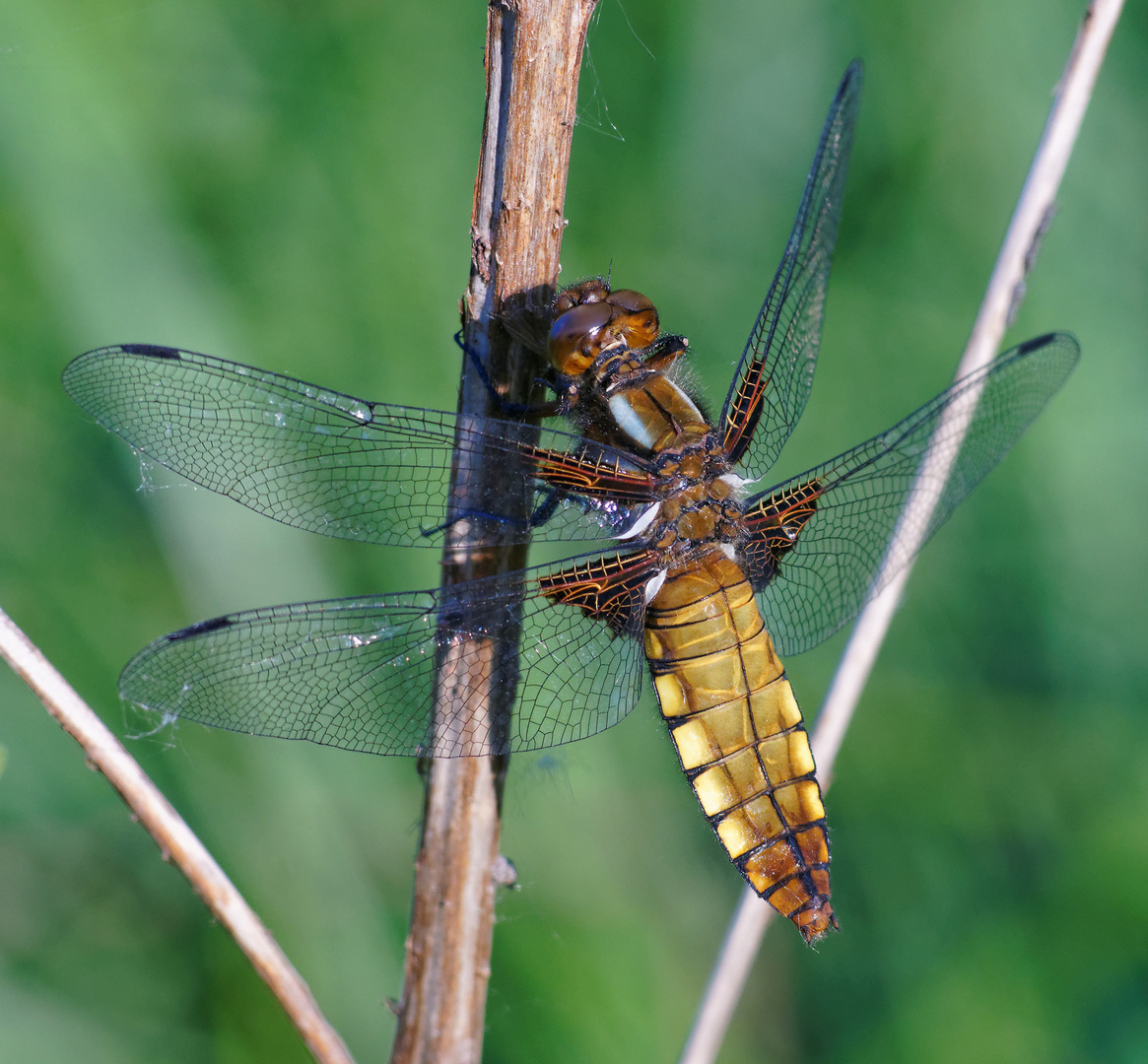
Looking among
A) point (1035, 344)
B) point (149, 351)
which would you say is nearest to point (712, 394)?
point (1035, 344)

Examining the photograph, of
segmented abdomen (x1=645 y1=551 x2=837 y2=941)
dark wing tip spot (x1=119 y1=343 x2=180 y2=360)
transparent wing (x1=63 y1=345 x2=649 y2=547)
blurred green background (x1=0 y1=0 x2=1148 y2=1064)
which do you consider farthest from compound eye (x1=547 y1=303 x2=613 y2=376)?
blurred green background (x1=0 y1=0 x2=1148 y2=1064)

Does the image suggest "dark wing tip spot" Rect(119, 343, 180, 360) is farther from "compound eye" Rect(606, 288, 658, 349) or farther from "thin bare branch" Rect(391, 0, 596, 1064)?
"compound eye" Rect(606, 288, 658, 349)

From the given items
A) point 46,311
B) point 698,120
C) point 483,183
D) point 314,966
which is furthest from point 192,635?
point 698,120

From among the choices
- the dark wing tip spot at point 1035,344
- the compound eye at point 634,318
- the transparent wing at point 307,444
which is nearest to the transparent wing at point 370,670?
the transparent wing at point 307,444

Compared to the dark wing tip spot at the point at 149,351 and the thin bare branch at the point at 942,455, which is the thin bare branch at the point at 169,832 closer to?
the dark wing tip spot at the point at 149,351

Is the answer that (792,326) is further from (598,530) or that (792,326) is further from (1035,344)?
(598,530)

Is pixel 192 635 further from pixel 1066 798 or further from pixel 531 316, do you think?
pixel 1066 798
